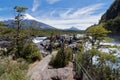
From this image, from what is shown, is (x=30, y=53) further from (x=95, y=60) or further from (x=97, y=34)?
(x=95, y=60)

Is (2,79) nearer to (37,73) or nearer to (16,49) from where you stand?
(37,73)

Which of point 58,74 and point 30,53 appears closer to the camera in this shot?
point 58,74

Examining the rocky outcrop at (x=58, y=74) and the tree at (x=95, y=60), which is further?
the rocky outcrop at (x=58, y=74)

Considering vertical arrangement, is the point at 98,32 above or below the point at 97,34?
above

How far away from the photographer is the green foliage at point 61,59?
52.6ft

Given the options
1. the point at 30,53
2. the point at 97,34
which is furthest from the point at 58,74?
the point at 30,53

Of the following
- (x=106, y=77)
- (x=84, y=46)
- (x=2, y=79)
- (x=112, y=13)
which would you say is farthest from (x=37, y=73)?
(x=112, y=13)

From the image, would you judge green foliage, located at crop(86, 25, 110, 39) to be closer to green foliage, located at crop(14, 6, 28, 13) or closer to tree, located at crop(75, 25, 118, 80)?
tree, located at crop(75, 25, 118, 80)

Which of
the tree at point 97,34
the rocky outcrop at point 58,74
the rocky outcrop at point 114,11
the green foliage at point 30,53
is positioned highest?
the rocky outcrop at point 114,11

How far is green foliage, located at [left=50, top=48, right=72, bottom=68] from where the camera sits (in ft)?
52.6

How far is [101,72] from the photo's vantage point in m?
12.6

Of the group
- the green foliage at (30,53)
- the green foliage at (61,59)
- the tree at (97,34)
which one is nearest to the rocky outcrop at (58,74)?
the green foliage at (61,59)

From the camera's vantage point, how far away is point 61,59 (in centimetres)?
1620

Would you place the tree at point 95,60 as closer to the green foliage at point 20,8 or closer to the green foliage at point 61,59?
the green foliage at point 61,59
